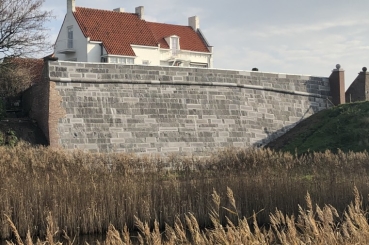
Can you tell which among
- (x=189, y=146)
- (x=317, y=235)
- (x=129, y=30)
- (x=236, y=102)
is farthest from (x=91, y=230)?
(x=129, y=30)

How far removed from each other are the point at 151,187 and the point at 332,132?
1322 cm

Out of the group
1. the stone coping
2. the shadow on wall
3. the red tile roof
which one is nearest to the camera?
the stone coping

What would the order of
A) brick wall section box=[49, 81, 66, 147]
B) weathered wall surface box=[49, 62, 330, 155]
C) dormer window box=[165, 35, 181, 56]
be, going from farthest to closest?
dormer window box=[165, 35, 181, 56] < weathered wall surface box=[49, 62, 330, 155] < brick wall section box=[49, 81, 66, 147]

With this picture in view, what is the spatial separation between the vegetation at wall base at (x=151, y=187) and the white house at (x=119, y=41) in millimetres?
20040

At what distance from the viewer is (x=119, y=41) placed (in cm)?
3412

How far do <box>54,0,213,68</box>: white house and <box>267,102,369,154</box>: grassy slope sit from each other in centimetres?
1245

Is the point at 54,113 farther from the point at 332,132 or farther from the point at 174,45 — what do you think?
the point at 174,45

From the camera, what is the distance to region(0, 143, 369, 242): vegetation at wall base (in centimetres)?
1194

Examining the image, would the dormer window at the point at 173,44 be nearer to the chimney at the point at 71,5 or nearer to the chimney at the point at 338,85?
the chimney at the point at 71,5

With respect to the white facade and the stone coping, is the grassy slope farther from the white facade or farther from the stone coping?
the white facade

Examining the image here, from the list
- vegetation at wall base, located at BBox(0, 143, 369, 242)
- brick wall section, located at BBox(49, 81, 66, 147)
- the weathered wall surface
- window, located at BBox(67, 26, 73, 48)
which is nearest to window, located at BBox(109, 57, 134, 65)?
window, located at BBox(67, 26, 73, 48)

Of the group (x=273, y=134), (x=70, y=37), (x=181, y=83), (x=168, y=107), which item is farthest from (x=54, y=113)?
(x=70, y=37)

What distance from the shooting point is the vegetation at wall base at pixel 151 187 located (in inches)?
470

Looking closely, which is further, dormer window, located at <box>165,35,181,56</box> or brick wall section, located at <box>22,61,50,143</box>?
dormer window, located at <box>165,35,181,56</box>
